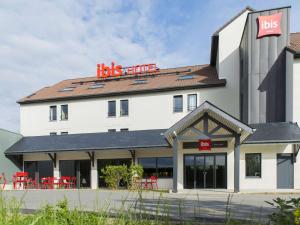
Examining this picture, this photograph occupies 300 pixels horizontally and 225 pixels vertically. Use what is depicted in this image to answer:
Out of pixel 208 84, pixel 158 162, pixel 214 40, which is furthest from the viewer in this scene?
pixel 214 40

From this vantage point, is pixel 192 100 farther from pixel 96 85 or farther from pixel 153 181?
pixel 96 85

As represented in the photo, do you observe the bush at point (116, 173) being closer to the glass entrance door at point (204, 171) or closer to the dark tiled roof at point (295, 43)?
the glass entrance door at point (204, 171)

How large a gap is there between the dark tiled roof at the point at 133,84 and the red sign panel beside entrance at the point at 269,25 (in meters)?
5.12

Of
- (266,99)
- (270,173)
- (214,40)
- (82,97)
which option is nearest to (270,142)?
(270,173)

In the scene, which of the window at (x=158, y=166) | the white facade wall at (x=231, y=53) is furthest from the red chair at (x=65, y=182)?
the white facade wall at (x=231, y=53)

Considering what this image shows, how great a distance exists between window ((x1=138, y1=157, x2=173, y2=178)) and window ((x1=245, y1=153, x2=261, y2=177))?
564 centimetres

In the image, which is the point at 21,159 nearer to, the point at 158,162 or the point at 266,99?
the point at 158,162

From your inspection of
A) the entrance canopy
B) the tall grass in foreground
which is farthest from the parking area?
the entrance canopy

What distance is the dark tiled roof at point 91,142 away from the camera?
2422 centimetres

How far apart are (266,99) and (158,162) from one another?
348 inches

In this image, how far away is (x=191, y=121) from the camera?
19.8m

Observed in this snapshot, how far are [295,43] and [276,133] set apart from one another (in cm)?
788

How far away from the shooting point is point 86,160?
26516 millimetres

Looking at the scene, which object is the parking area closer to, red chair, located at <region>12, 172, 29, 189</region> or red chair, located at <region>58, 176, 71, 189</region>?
red chair, located at <region>58, 176, 71, 189</region>
